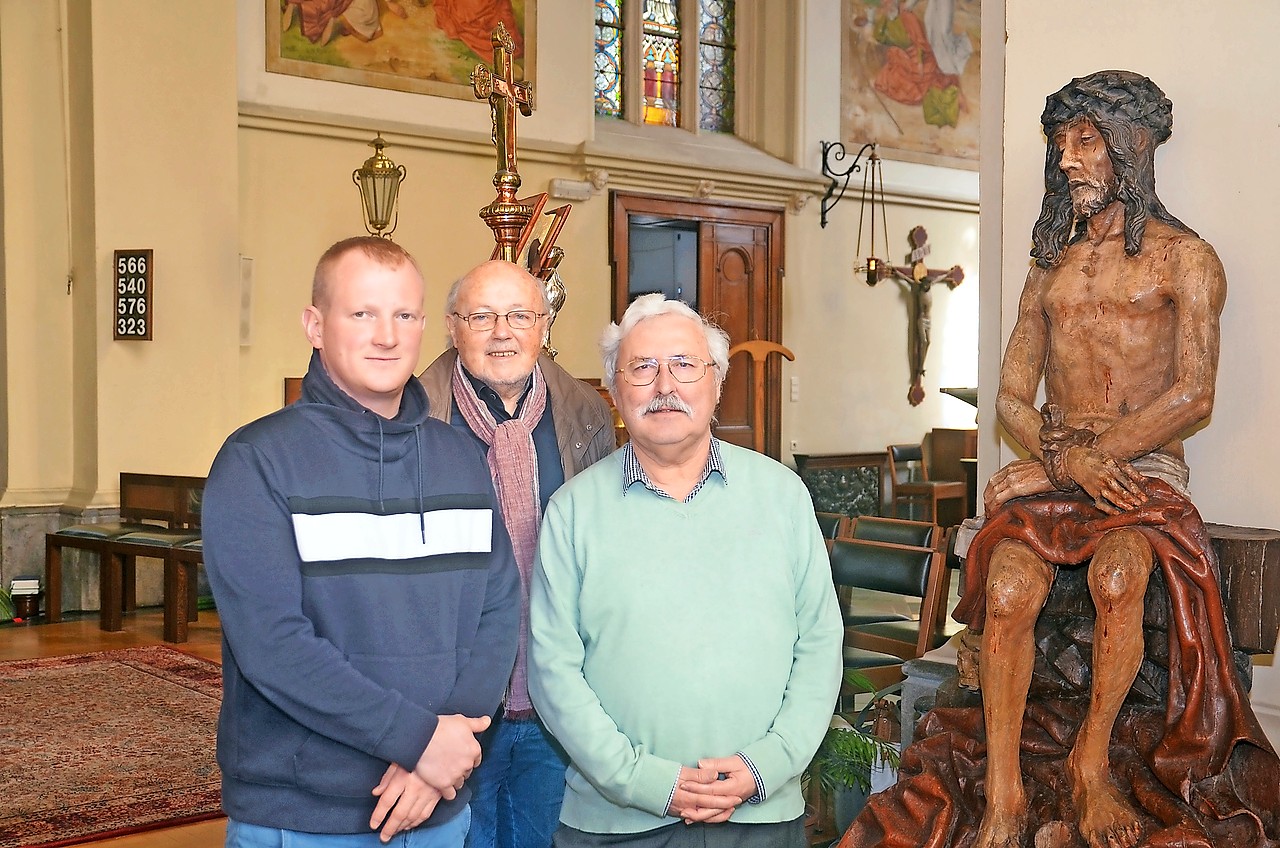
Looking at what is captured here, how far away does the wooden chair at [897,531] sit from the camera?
525 centimetres

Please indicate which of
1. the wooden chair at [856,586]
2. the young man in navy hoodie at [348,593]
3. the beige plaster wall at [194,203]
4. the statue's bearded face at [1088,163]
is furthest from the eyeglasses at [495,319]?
the beige plaster wall at [194,203]

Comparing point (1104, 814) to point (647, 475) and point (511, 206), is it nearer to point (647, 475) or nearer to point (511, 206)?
point (647, 475)

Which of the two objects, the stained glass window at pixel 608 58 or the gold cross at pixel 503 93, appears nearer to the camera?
the gold cross at pixel 503 93

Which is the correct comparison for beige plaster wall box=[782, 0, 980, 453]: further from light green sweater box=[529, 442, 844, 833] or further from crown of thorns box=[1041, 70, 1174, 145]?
light green sweater box=[529, 442, 844, 833]

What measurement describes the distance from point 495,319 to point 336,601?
82cm

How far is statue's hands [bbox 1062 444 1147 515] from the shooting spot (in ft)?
10.5

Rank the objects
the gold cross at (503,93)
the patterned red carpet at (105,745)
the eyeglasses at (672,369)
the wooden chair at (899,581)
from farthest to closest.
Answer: the wooden chair at (899,581) → the patterned red carpet at (105,745) → the gold cross at (503,93) → the eyeglasses at (672,369)

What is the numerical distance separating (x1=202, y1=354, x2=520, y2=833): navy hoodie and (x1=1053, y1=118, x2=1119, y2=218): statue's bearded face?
78.4 inches

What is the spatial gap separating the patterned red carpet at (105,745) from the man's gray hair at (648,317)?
9.06 feet

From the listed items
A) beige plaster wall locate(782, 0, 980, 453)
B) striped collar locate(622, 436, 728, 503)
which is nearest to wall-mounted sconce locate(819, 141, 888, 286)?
beige plaster wall locate(782, 0, 980, 453)

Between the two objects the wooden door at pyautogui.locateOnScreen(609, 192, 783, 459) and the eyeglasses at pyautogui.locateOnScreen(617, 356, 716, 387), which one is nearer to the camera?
the eyeglasses at pyautogui.locateOnScreen(617, 356, 716, 387)

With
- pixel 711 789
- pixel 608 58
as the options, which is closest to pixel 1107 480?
pixel 711 789

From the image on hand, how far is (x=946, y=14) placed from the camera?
12.9 meters

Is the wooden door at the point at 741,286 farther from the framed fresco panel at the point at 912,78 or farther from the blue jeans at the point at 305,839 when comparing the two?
the blue jeans at the point at 305,839
